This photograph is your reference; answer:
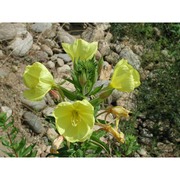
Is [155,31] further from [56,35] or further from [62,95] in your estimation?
[62,95]

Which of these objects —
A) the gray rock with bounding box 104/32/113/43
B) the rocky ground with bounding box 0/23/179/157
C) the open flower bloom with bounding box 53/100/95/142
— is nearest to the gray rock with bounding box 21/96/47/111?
the rocky ground with bounding box 0/23/179/157

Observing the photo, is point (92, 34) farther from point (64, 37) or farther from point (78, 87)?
point (78, 87)

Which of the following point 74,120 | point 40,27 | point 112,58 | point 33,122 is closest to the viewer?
point 74,120

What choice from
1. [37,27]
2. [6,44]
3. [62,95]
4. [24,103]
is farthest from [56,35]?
[62,95]

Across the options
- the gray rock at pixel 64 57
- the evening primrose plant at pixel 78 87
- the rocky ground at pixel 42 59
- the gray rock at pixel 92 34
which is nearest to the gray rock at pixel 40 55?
the rocky ground at pixel 42 59

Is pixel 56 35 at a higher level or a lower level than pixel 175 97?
higher

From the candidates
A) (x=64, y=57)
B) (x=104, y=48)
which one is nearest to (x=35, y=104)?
(x=64, y=57)
